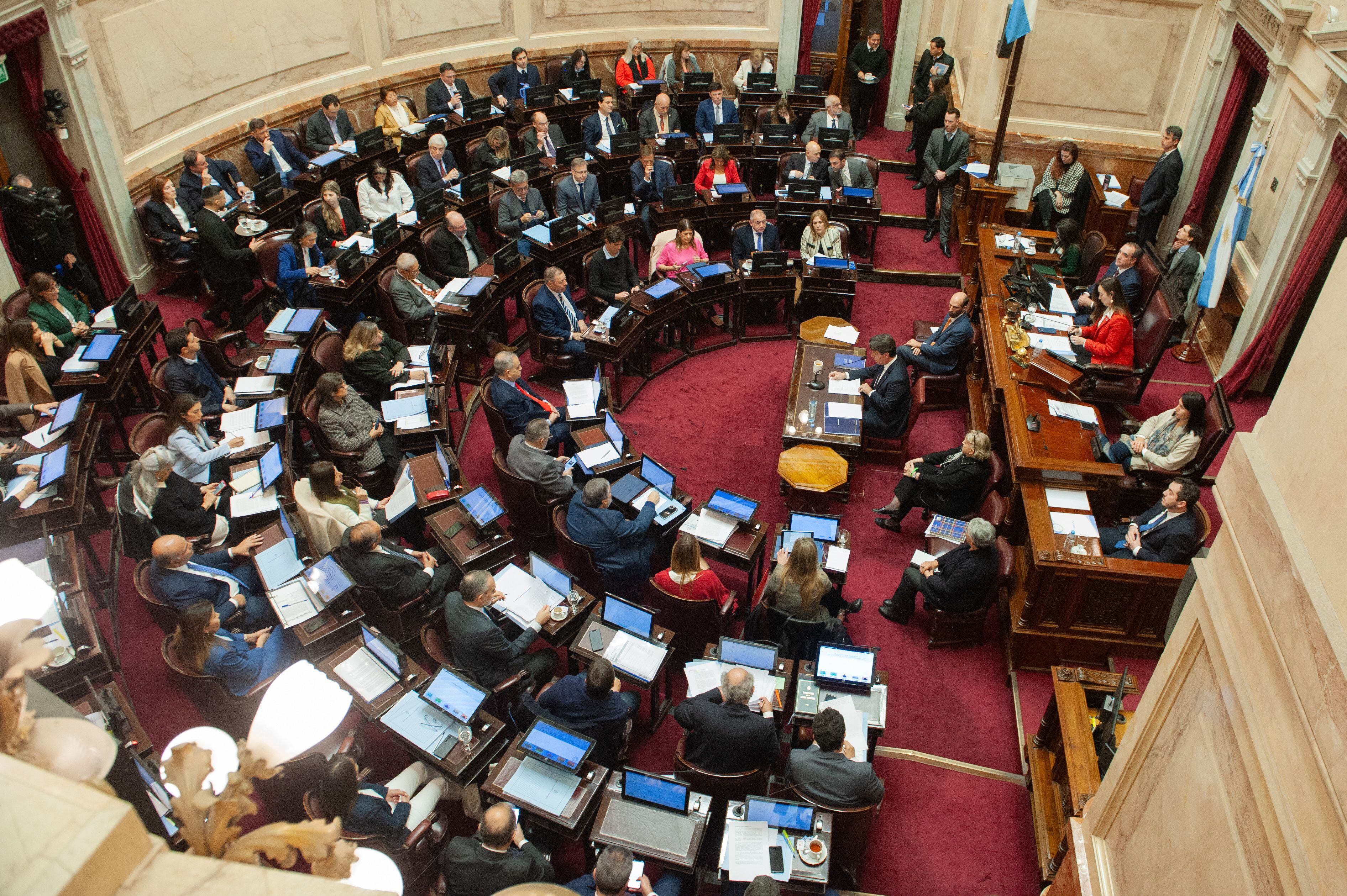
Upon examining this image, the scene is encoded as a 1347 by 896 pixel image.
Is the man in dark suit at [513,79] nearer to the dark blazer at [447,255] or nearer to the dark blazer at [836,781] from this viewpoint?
the dark blazer at [447,255]

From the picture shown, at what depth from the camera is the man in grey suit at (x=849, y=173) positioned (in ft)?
37.1

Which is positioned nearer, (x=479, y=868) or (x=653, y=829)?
(x=479, y=868)

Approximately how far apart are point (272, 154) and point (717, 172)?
212 inches

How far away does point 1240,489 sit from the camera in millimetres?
2750

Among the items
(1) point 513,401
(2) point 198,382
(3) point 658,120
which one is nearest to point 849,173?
(3) point 658,120

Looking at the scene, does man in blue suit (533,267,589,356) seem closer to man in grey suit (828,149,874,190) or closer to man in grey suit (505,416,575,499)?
man in grey suit (505,416,575,499)

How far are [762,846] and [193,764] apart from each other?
3933 mm

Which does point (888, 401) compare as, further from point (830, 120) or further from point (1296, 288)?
point (830, 120)

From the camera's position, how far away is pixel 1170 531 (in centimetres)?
626

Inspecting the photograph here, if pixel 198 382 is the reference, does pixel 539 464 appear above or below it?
below

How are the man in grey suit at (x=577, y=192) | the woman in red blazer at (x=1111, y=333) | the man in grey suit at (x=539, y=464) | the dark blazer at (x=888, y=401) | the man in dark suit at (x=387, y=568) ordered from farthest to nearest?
the man in grey suit at (x=577, y=192) → the woman in red blazer at (x=1111, y=333) → the dark blazer at (x=888, y=401) → the man in grey suit at (x=539, y=464) → the man in dark suit at (x=387, y=568)

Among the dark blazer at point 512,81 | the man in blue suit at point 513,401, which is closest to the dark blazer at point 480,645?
the man in blue suit at point 513,401

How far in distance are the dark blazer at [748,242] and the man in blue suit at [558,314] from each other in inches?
89.3

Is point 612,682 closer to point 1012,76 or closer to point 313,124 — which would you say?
point 1012,76
